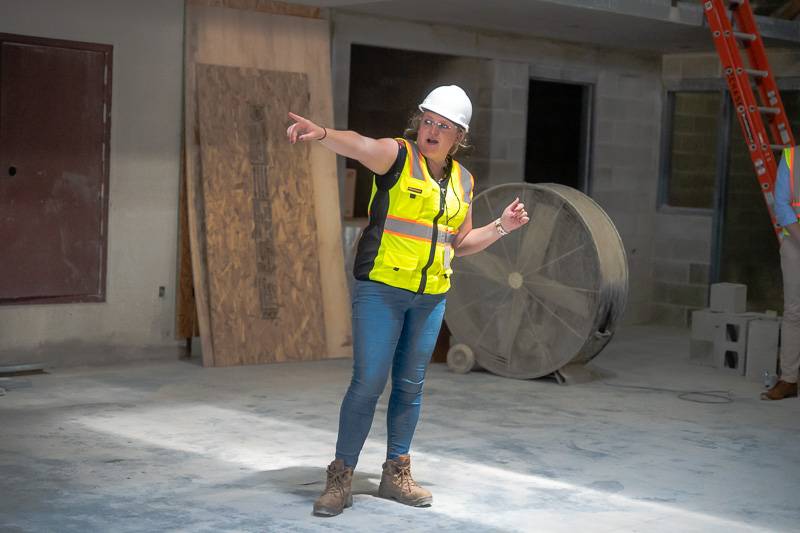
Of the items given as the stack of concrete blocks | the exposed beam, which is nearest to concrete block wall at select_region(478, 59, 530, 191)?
the stack of concrete blocks

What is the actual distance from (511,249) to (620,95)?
4.11 meters

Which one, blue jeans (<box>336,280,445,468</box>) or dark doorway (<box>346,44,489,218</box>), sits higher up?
dark doorway (<box>346,44,489,218</box>)

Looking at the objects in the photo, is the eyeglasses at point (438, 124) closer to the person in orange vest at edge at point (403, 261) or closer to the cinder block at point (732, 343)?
the person in orange vest at edge at point (403, 261)

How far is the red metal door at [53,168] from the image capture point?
8734mm

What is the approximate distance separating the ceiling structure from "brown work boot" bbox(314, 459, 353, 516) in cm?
484

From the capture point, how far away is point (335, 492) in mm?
5484

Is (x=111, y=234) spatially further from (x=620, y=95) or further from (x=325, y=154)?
(x=620, y=95)

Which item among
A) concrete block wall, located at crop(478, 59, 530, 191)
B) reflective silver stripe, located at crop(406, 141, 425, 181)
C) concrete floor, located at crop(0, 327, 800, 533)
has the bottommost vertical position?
concrete floor, located at crop(0, 327, 800, 533)

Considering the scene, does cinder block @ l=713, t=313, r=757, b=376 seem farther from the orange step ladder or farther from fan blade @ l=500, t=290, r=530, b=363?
fan blade @ l=500, t=290, r=530, b=363

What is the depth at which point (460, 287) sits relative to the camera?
9.73m

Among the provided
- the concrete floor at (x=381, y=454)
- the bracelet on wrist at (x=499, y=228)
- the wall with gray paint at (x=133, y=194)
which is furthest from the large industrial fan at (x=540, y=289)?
the bracelet on wrist at (x=499, y=228)

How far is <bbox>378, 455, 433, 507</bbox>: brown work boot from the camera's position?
567cm

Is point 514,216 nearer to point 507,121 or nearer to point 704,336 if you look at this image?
point 704,336

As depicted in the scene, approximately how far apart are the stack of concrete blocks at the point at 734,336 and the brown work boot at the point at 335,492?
5.24 metres
